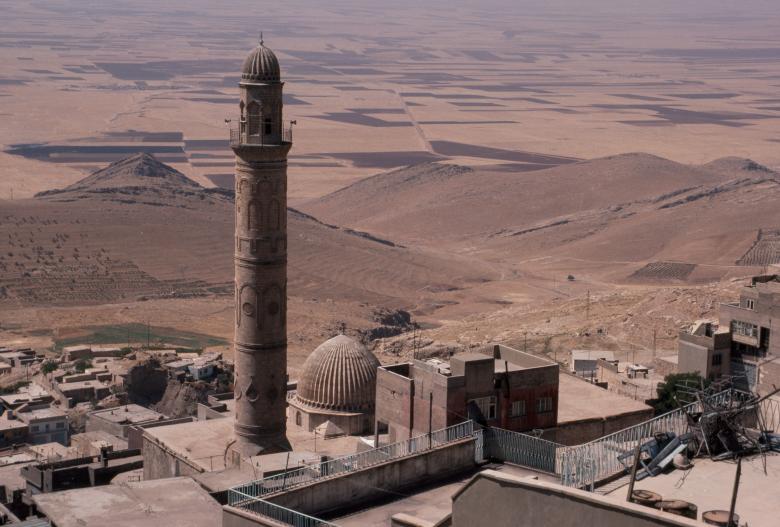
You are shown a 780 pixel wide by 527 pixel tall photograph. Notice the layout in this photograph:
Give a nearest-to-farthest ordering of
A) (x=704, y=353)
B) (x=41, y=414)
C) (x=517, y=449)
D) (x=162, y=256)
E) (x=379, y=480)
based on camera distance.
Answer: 1. (x=379, y=480)
2. (x=517, y=449)
3. (x=704, y=353)
4. (x=41, y=414)
5. (x=162, y=256)

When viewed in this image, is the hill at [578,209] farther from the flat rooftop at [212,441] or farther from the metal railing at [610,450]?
the metal railing at [610,450]

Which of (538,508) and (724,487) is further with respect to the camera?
(724,487)

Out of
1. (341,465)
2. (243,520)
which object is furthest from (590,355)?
(243,520)

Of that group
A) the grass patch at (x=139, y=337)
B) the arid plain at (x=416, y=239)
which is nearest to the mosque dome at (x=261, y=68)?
the arid plain at (x=416, y=239)

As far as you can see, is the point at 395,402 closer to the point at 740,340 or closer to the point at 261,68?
the point at 261,68

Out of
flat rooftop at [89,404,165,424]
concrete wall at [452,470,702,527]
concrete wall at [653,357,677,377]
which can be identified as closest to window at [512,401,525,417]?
concrete wall at [452,470,702,527]

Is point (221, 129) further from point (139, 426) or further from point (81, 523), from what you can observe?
point (81, 523)

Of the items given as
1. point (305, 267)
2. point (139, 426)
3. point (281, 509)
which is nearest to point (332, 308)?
point (305, 267)
